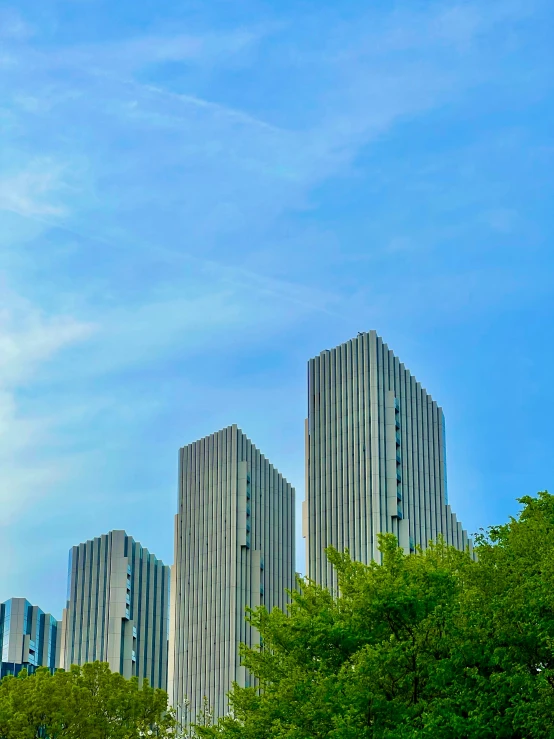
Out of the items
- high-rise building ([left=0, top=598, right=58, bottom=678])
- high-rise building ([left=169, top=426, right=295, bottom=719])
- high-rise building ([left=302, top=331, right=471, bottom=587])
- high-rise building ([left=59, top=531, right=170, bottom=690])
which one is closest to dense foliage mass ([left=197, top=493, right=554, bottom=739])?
high-rise building ([left=302, top=331, right=471, bottom=587])

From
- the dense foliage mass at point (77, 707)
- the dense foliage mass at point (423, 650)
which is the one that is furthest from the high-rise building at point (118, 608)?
the dense foliage mass at point (423, 650)

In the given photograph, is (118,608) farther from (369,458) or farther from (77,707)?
(77,707)

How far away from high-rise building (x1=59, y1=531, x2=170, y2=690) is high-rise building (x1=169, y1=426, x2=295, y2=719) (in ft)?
52.6

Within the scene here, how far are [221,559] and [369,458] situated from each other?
18.6 meters

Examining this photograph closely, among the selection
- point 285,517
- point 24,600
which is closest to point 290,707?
point 285,517

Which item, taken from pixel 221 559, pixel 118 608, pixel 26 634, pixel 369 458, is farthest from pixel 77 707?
pixel 26 634

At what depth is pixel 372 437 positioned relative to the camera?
3529 inches

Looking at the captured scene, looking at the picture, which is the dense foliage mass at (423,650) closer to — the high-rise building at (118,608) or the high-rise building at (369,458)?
the high-rise building at (369,458)

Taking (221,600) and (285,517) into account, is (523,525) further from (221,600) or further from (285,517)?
(285,517)

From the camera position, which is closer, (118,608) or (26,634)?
(118,608)

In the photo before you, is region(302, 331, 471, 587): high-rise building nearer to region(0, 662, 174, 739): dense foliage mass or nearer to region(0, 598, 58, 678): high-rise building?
region(0, 662, 174, 739): dense foliage mass

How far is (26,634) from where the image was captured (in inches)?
5433

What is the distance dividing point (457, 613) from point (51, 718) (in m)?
20.9

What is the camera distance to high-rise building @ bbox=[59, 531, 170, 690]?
117625 millimetres
